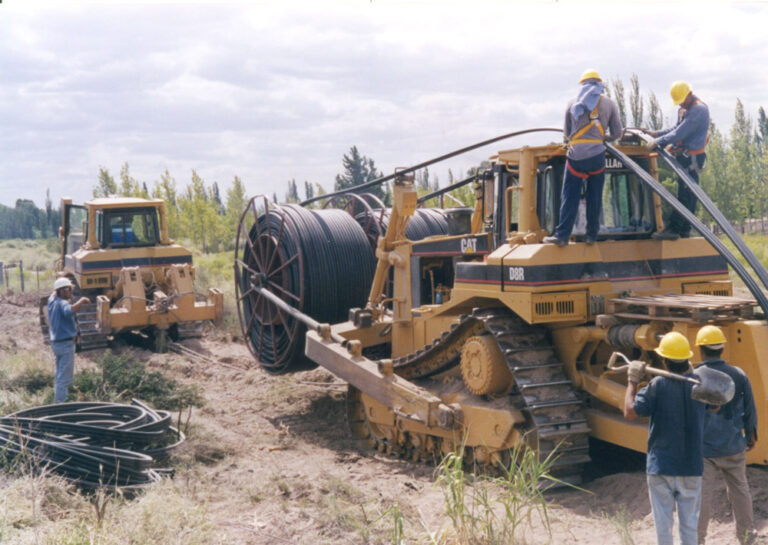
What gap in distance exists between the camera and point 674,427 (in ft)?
15.7

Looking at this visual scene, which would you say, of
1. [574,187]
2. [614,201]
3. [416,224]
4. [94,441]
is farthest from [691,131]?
[94,441]

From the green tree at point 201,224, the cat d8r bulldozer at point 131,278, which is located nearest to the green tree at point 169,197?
the green tree at point 201,224

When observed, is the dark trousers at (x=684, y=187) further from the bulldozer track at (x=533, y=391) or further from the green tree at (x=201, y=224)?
the green tree at (x=201, y=224)

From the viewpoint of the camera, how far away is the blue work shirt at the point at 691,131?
7.33 meters

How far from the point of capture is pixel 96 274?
15.9 metres

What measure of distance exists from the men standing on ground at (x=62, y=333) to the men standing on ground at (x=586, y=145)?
6.03 meters

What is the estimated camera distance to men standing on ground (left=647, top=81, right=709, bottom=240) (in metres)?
7.34

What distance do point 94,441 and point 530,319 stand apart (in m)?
4.37

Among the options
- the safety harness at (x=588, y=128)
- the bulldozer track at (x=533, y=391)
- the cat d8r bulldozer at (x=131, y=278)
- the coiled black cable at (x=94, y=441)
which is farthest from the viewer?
the cat d8r bulldozer at (x=131, y=278)

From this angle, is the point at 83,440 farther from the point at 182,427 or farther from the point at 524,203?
the point at 524,203

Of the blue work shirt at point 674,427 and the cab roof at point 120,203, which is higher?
the cab roof at point 120,203

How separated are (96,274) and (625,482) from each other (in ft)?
40.2

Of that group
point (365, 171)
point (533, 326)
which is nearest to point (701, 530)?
point (533, 326)

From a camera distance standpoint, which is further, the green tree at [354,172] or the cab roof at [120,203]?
the green tree at [354,172]
